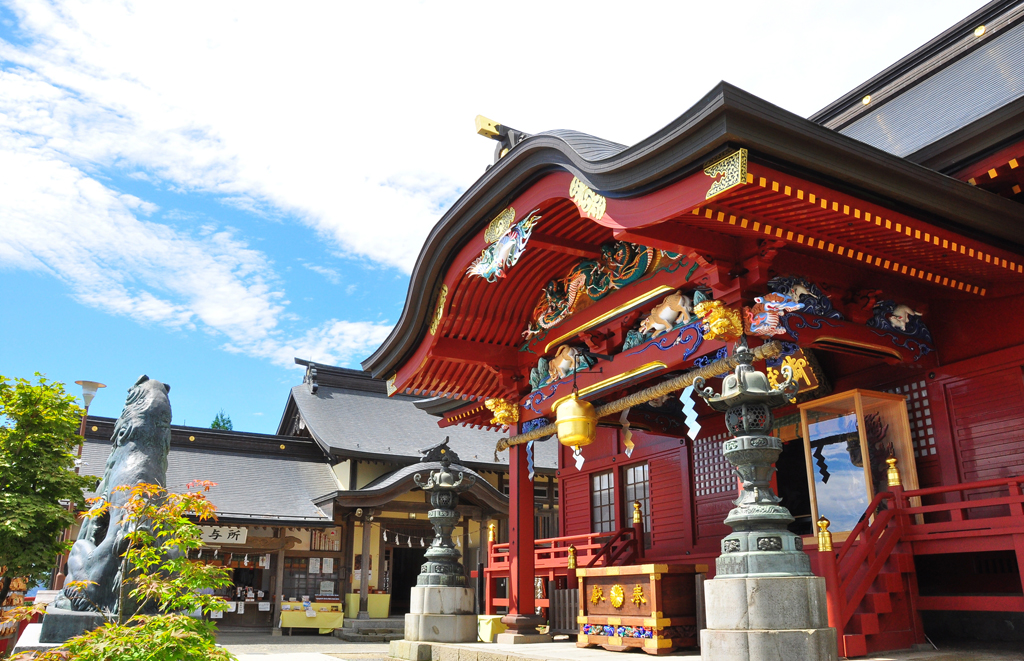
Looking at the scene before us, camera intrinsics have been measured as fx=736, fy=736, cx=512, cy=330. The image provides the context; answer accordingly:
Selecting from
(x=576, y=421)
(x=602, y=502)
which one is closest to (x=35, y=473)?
(x=576, y=421)

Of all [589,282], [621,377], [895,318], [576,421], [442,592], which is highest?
[589,282]

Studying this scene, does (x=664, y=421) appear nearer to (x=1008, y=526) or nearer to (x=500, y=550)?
(x=500, y=550)

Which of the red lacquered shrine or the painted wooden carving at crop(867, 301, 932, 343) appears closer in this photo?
the red lacquered shrine

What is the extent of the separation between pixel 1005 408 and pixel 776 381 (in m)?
2.31

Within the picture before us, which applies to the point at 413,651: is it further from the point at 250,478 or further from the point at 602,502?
the point at 250,478

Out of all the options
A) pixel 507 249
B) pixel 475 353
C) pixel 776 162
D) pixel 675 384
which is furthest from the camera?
pixel 475 353

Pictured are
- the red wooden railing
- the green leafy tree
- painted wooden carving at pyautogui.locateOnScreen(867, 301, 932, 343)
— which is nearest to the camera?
the green leafy tree

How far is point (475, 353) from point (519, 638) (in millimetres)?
3663

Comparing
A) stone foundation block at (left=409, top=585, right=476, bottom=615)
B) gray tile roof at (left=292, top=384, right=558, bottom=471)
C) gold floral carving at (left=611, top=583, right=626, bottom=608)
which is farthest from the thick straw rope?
gray tile roof at (left=292, top=384, right=558, bottom=471)

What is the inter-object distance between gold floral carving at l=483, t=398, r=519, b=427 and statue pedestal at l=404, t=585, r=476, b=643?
2.33 metres

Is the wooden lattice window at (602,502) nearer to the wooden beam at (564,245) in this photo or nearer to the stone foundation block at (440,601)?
the stone foundation block at (440,601)

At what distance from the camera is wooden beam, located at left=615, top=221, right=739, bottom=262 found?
20.5ft

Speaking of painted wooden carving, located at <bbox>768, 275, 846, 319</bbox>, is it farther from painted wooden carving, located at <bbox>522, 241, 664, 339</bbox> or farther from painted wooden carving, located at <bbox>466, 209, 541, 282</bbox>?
painted wooden carving, located at <bbox>466, 209, 541, 282</bbox>

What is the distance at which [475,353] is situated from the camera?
33.1ft
